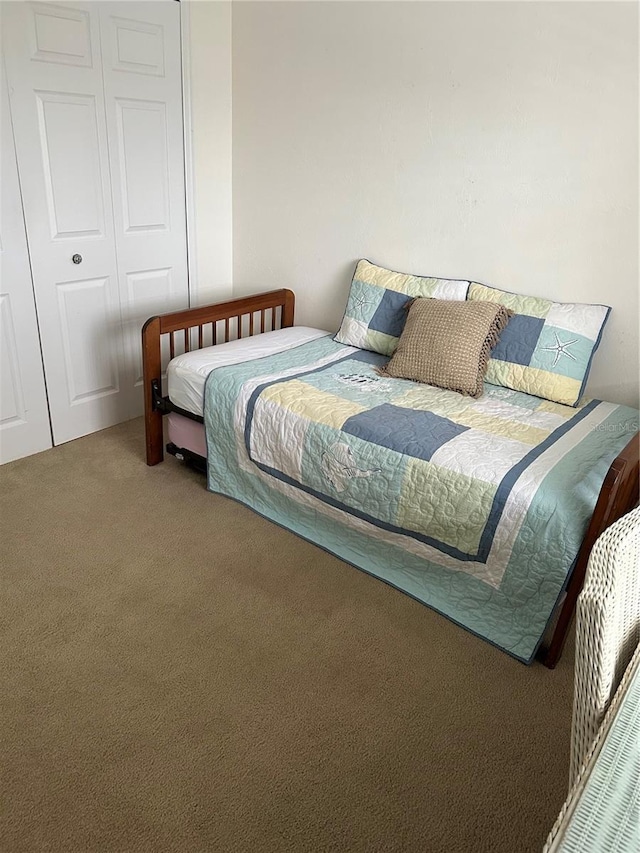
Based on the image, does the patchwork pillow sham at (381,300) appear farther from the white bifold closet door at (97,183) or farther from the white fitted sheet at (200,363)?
the white bifold closet door at (97,183)

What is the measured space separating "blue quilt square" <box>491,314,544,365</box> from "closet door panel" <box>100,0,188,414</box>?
1698mm

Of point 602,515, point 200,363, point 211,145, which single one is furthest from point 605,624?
point 211,145

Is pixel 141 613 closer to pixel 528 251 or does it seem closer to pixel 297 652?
pixel 297 652

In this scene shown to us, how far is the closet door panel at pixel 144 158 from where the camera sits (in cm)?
266

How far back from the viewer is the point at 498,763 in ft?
5.05

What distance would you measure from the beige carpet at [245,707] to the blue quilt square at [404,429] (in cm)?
50

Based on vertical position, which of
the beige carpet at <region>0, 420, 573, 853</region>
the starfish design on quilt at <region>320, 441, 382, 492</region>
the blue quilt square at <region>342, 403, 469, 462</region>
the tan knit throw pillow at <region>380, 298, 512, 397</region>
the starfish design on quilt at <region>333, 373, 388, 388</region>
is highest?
the tan knit throw pillow at <region>380, 298, 512, 397</region>

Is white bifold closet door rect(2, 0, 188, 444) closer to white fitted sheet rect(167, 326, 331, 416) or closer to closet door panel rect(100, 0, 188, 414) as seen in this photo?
closet door panel rect(100, 0, 188, 414)

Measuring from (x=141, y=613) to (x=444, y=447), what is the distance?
3.56 ft

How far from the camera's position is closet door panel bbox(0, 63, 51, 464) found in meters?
2.41

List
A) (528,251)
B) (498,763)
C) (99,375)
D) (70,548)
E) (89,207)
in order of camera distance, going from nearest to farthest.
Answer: (498,763), (70,548), (528,251), (89,207), (99,375)

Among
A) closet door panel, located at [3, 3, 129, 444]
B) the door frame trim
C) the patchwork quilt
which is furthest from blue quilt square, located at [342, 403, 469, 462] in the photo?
the door frame trim

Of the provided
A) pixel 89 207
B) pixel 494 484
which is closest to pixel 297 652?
pixel 494 484

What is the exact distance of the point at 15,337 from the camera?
2611mm
